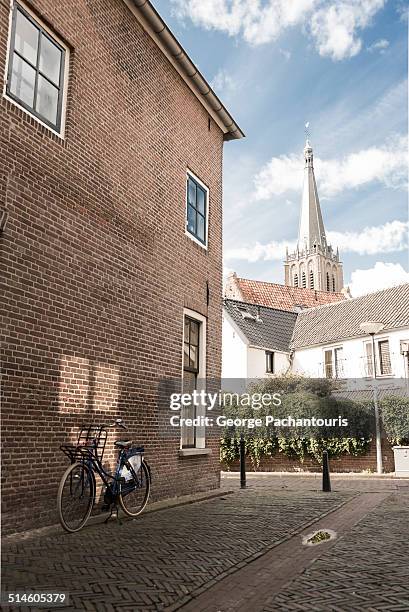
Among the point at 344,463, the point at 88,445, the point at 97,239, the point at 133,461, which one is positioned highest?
the point at 97,239

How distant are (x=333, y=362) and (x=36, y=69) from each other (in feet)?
84.4

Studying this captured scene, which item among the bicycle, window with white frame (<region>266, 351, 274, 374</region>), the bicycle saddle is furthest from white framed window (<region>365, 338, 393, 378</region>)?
the bicycle saddle

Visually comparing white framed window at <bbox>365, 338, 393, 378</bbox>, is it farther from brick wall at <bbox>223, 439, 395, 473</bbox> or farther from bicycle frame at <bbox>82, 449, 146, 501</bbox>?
bicycle frame at <bbox>82, 449, 146, 501</bbox>

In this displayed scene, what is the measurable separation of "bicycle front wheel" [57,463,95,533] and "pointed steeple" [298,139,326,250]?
73725 mm

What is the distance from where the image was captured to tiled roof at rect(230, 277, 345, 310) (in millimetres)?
38469

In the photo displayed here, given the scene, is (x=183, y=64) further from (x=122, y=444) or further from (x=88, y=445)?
(x=88, y=445)

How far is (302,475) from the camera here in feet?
56.8

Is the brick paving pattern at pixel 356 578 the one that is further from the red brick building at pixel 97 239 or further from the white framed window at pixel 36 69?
the white framed window at pixel 36 69

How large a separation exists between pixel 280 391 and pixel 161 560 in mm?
15932

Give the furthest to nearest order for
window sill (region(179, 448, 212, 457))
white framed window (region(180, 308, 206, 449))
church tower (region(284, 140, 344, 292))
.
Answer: church tower (region(284, 140, 344, 292)) < white framed window (region(180, 308, 206, 449)) < window sill (region(179, 448, 212, 457))

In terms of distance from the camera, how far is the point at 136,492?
823cm

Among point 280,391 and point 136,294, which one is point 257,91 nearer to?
point 136,294

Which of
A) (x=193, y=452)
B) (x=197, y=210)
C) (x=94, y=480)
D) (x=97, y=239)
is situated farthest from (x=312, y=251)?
(x=94, y=480)

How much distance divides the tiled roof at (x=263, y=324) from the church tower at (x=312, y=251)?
4413 centimetres
